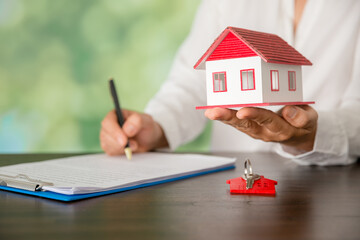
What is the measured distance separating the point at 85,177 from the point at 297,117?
48cm

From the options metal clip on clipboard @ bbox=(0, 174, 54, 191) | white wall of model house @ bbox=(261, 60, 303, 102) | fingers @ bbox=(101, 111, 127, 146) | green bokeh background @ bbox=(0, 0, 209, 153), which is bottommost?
metal clip on clipboard @ bbox=(0, 174, 54, 191)

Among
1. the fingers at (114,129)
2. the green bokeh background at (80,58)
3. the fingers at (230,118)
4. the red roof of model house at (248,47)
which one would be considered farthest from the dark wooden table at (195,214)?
the green bokeh background at (80,58)

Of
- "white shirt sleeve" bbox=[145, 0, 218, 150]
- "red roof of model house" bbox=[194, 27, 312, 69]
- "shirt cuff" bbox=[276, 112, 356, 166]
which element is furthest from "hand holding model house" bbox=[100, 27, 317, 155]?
"white shirt sleeve" bbox=[145, 0, 218, 150]

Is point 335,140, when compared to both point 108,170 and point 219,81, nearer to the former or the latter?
point 219,81

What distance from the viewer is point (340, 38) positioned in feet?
5.04

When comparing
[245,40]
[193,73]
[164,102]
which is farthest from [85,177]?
[193,73]

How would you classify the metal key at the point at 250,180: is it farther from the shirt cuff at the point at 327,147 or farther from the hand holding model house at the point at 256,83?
the shirt cuff at the point at 327,147

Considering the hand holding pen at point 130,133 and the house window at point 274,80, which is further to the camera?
the hand holding pen at point 130,133

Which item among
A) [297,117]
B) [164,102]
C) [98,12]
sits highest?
[98,12]

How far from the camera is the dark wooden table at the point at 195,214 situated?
529mm

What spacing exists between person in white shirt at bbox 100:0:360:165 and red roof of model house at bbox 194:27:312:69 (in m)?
0.12

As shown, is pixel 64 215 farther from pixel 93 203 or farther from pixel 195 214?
pixel 195 214

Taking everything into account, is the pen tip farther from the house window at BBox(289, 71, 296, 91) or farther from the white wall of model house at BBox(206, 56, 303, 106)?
the house window at BBox(289, 71, 296, 91)

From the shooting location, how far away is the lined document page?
2.58ft
